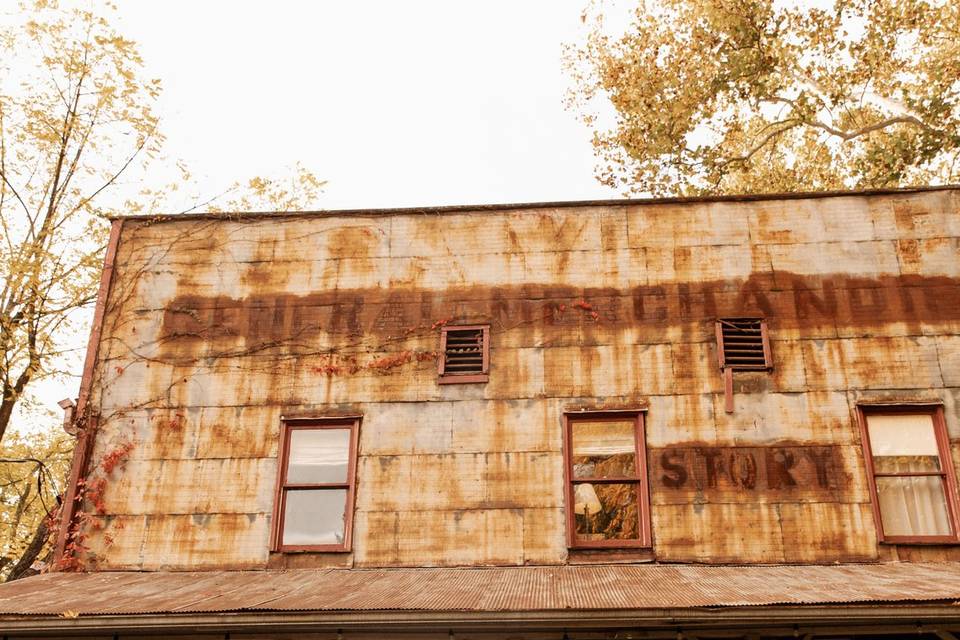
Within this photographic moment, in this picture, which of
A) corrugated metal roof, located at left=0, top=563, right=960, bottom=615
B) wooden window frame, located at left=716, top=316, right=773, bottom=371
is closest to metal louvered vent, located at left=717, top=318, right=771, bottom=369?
wooden window frame, located at left=716, top=316, right=773, bottom=371

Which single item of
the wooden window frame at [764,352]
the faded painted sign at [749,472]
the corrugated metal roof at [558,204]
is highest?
the corrugated metal roof at [558,204]

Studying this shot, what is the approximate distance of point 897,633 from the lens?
8.42 metres

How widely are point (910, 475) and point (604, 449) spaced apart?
416 centimetres

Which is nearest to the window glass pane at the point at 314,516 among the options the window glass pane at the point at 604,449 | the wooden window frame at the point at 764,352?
the window glass pane at the point at 604,449

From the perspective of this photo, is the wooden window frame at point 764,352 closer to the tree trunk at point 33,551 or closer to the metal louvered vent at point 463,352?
the metal louvered vent at point 463,352

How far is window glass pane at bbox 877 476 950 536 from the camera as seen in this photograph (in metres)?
10.4

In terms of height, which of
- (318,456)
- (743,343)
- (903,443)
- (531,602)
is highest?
(743,343)

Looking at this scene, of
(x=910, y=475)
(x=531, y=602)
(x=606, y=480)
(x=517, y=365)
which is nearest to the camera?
(x=531, y=602)

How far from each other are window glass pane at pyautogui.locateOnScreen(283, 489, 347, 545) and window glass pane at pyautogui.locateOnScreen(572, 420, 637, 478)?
3.46 metres

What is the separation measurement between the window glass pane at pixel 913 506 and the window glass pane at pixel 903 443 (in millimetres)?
179

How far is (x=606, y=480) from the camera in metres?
11.0

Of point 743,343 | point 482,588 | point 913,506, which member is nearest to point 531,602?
point 482,588

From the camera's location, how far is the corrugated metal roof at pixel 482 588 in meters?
8.27

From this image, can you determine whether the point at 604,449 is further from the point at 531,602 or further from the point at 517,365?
the point at 531,602
